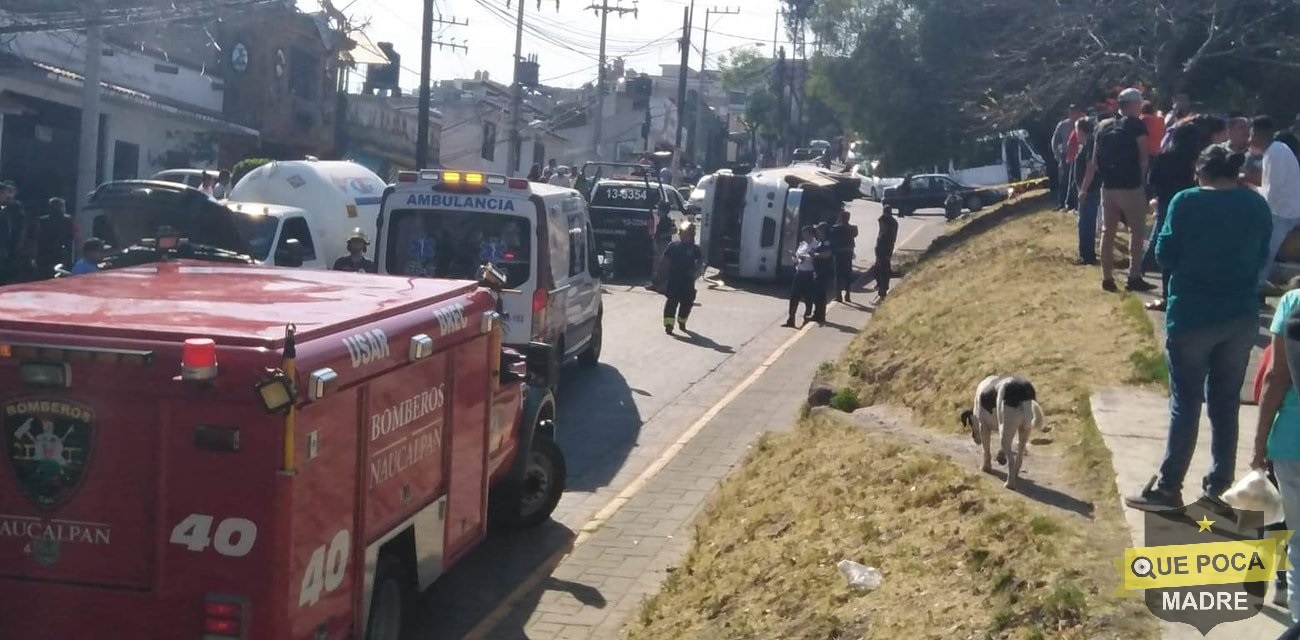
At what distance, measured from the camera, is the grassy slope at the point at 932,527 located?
6.26m

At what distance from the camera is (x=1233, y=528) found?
635cm

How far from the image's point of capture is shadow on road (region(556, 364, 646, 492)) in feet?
40.6

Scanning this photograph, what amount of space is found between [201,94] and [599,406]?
76.7ft

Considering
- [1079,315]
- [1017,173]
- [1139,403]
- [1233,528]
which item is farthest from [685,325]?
[1017,173]

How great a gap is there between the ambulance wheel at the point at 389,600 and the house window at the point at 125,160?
2456 cm

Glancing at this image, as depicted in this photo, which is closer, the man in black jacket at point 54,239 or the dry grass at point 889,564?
the dry grass at point 889,564

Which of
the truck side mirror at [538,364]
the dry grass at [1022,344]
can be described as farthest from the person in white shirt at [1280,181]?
the truck side mirror at [538,364]

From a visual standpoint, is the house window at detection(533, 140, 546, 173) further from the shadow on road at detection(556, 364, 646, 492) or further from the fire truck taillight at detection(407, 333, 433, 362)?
the fire truck taillight at detection(407, 333, 433, 362)

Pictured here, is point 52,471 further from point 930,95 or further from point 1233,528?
point 930,95

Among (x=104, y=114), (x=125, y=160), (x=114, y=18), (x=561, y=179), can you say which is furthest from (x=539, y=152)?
(x=114, y=18)

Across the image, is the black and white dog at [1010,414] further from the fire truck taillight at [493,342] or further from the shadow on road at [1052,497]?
the fire truck taillight at [493,342]

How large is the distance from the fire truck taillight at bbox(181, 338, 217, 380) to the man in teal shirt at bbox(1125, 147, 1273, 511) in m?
4.31

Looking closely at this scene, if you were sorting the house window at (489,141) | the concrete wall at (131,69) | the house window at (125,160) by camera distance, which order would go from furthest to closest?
1. the house window at (489,141)
2. the house window at (125,160)
3. the concrete wall at (131,69)

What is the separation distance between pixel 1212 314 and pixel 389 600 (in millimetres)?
4103
